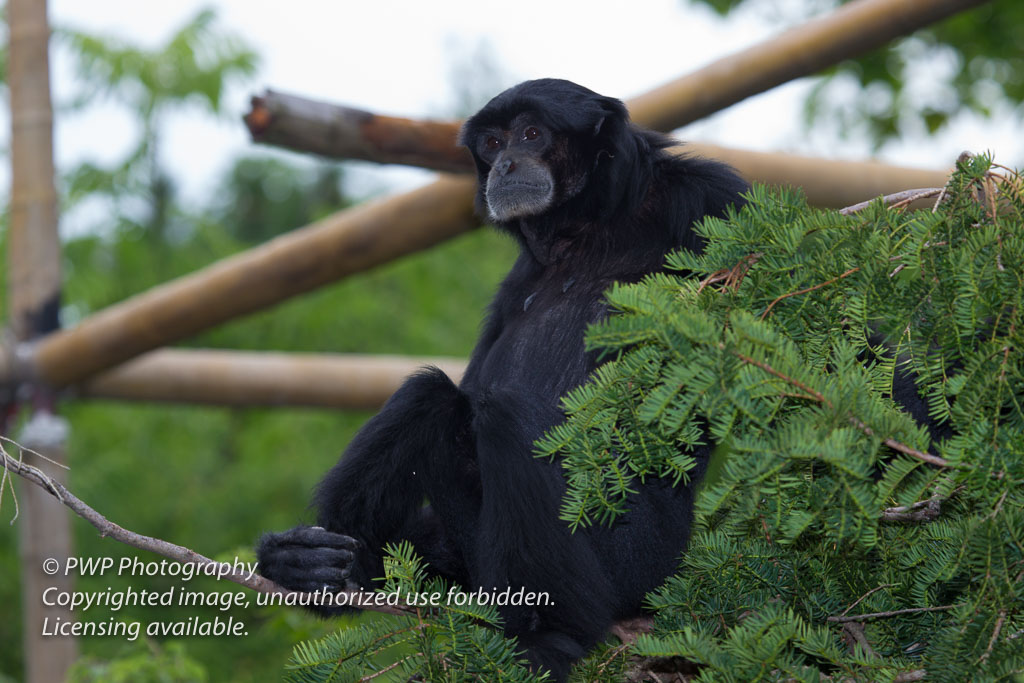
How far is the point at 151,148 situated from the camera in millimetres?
13297

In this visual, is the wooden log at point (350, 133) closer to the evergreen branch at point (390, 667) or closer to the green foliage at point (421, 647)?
the green foliage at point (421, 647)

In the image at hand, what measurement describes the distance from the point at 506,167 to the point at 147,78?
10.3m

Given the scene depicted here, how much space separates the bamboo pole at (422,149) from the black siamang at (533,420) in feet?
1.36

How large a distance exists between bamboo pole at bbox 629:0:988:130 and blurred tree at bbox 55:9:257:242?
924 cm

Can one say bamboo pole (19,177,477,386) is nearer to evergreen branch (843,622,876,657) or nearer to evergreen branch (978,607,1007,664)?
evergreen branch (843,622,876,657)

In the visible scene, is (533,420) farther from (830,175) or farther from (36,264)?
(36,264)

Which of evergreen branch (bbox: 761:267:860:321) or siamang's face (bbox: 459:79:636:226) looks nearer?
evergreen branch (bbox: 761:267:860:321)

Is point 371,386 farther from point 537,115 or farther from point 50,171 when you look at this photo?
point 537,115

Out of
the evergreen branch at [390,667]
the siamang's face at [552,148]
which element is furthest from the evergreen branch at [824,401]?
the siamang's face at [552,148]

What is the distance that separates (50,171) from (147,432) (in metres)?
7.20

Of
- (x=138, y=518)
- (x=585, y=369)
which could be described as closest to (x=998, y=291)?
(x=585, y=369)

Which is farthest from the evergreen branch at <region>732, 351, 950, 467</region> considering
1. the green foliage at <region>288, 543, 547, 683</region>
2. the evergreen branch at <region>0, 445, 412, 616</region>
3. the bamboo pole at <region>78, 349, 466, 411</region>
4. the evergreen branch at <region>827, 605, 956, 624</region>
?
the bamboo pole at <region>78, 349, 466, 411</region>

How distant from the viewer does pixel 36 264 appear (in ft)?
20.8

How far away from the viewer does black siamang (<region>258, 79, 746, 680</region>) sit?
283 cm
